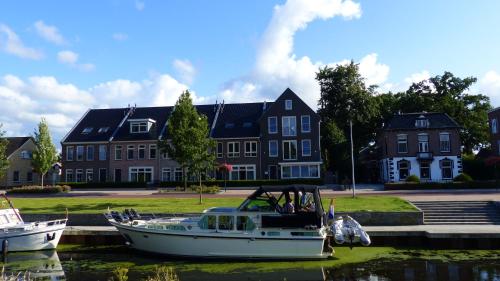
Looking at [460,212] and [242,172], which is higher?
[242,172]

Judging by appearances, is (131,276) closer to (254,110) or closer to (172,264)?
(172,264)

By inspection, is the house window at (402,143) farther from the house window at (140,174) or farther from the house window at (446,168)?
the house window at (140,174)

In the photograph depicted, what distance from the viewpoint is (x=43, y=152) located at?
165 feet

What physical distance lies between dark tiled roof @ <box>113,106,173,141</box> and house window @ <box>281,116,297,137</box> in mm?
16598

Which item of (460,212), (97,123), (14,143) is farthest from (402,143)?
(14,143)

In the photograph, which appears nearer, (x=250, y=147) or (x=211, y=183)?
(x=211, y=183)

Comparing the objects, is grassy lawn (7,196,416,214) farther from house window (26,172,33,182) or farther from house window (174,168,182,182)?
house window (26,172,33,182)

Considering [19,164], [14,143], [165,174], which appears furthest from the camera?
[14,143]

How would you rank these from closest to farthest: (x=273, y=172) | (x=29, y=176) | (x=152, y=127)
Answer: (x=273, y=172) < (x=152, y=127) < (x=29, y=176)

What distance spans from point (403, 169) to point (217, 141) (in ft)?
76.2

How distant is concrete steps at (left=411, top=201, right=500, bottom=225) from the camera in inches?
937

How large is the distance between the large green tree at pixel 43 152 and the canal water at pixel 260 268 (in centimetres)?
3255

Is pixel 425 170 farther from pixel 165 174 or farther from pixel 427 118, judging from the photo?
pixel 165 174

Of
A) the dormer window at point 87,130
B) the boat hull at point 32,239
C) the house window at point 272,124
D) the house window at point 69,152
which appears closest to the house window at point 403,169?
the house window at point 272,124
